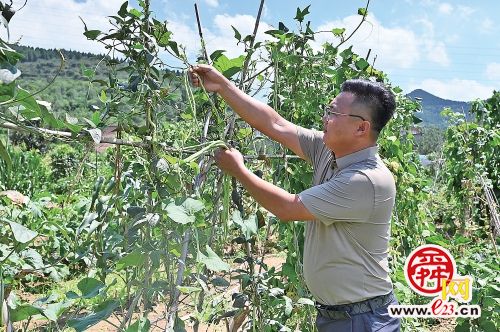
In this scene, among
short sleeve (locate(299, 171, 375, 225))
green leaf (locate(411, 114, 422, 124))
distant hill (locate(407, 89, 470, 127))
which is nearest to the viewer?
short sleeve (locate(299, 171, 375, 225))

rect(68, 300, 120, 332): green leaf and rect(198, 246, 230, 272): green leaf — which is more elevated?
rect(198, 246, 230, 272): green leaf

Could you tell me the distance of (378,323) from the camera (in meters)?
→ 1.68

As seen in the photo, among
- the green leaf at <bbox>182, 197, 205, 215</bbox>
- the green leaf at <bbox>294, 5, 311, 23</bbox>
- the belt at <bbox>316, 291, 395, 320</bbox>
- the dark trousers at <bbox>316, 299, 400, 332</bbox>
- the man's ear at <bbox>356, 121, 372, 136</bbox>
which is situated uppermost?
the green leaf at <bbox>294, 5, 311, 23</bbox>

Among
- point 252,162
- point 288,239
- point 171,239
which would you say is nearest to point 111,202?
point 171,239

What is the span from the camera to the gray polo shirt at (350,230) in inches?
61.9

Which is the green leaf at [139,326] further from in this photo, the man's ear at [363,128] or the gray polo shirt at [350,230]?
the man's ear at [363,128]

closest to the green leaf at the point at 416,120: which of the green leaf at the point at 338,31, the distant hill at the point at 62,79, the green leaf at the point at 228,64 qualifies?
the green leaf at the point at 338,31

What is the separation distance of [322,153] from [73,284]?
326 centimetres

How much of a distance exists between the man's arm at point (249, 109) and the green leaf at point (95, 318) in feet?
2.10

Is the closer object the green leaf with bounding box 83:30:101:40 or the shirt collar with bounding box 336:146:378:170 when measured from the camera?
the green leaf with bounding box 83:30:101:40

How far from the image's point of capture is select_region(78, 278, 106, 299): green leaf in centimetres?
122

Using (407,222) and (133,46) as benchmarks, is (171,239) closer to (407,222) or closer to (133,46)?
(133,46)

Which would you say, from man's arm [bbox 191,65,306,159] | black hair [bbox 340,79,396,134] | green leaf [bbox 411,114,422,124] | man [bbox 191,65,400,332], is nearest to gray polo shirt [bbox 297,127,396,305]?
man [bbox 191,65,400,332]
